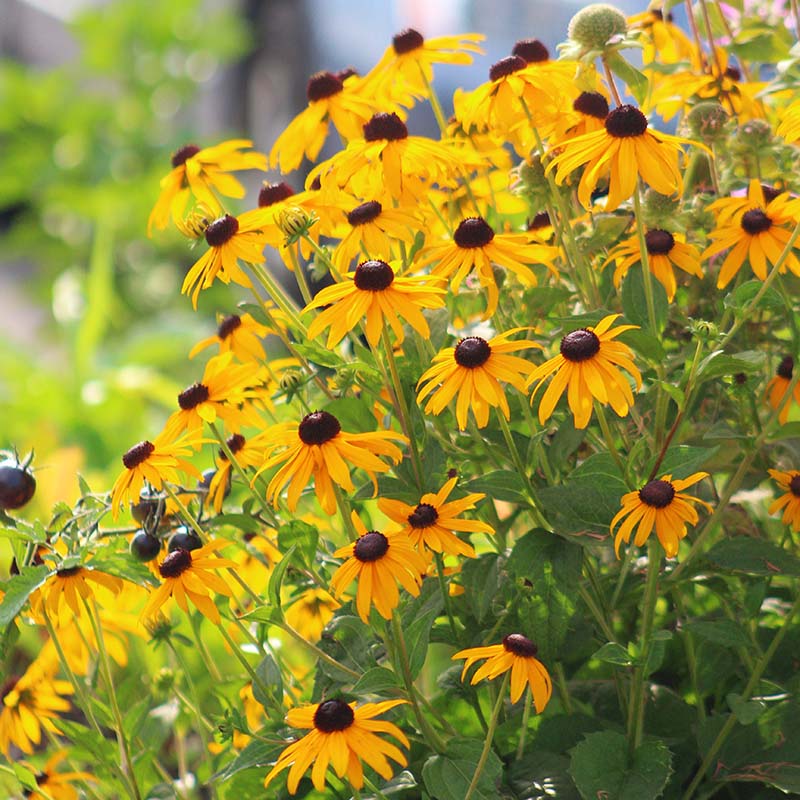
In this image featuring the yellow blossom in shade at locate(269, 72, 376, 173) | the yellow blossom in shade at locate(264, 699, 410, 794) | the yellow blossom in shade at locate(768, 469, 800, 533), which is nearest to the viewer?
the yellow blossom in shade at locate(264, 699, 410, 794)

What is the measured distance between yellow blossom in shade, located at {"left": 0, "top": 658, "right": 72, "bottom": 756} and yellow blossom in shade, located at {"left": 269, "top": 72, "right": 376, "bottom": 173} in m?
0.38

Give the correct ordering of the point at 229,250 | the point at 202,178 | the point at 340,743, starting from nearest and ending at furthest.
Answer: the point at 340,743 → the point at 229,250 → the point at 202,178

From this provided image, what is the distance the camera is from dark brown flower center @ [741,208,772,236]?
68 centimetres

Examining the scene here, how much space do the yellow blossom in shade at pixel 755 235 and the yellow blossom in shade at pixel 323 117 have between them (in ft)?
0.79

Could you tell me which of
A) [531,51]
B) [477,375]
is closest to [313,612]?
[477,375]

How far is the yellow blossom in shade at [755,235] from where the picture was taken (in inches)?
26.5

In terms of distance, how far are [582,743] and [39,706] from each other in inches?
14.9

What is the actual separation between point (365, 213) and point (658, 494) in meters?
0.24

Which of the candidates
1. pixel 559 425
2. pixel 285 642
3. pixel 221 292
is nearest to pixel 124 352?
pixel 221 292

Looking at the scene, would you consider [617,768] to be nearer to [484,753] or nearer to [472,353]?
[484,753]

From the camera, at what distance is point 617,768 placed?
631mm

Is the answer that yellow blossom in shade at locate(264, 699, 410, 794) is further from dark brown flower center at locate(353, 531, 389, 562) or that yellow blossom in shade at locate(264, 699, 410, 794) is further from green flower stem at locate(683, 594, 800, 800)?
green flower stem at locate(683, 594, 800, 800)

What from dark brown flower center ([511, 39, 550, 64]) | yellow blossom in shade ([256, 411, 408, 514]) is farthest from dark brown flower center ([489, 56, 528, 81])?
yellow blossom in shade ([256, 411, 408, 514])

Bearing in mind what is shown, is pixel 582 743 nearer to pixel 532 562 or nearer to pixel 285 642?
pixel 532 562
